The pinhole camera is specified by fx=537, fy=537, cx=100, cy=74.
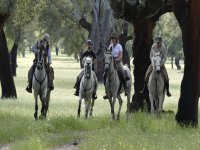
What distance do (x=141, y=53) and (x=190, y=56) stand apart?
6349 mm

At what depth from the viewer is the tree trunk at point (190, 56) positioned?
54.9 ft

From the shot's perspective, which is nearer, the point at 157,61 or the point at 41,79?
the point at 157,61

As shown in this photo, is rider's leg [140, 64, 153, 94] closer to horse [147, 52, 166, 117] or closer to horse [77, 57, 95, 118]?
horse [147, 52, 166, 117]

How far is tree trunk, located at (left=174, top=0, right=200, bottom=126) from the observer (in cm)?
1673

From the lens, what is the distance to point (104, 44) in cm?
4712

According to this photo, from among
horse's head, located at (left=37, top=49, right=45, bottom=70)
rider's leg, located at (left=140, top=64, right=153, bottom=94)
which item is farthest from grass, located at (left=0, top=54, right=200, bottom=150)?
horse's head, located at (left=37, top=49, right=45, bottom=70)

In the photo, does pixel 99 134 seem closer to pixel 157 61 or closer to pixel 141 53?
pixel 157 61

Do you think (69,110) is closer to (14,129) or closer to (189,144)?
(14,129)

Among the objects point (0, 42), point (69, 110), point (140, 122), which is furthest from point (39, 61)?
point (0, 42)

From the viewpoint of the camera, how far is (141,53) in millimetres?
23156

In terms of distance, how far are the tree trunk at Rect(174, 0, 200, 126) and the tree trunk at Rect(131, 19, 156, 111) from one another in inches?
220

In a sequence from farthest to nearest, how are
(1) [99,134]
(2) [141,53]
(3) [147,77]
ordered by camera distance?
1. (2) [141,53]
2. (3) [147,77]
3. (1) [99,134]

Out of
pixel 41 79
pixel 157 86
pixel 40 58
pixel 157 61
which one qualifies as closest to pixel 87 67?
pixel 40 58

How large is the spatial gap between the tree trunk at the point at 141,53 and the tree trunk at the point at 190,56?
559 cm
